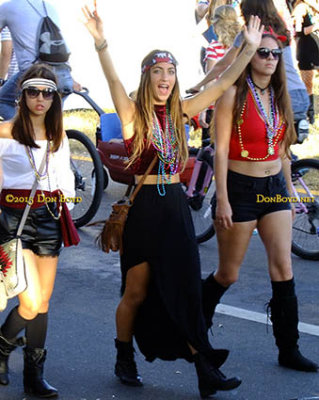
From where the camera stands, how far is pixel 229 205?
5465 millimetres

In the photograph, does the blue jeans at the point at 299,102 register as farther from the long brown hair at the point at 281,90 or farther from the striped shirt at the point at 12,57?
the striped shirt at the point at 12,57

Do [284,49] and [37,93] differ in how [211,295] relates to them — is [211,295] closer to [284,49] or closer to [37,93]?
[37,93]

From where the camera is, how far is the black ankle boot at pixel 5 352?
517 centimetres

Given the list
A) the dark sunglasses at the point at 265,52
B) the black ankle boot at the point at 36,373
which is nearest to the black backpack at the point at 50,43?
the dark sunglasses at the point at 265,52

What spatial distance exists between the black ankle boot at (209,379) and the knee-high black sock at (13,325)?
957mm

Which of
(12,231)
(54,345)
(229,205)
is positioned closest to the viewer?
(12,231)

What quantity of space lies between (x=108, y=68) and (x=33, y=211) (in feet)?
2.85

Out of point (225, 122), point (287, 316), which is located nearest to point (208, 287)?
→ point (287, 316)

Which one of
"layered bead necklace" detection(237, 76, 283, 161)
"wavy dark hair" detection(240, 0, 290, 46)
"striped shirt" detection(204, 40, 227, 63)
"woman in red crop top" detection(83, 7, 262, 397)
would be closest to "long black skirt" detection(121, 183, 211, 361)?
"woman in red crop top" detection(83, 7, 262, 397)

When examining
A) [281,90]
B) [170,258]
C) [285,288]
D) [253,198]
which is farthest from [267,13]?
[170,258]

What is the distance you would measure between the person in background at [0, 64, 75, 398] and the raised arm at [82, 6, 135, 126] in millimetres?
377

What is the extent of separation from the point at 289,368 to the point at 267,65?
1.79m

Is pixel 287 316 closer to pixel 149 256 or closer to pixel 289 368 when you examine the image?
pixel 289 368

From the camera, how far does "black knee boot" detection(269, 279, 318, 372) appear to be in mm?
5508
